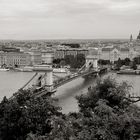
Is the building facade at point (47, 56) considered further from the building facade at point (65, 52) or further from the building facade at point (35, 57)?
the building facade at point (65, 52)

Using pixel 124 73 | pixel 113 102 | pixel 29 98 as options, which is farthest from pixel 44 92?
pixel 124 73

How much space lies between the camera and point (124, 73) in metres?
23.8

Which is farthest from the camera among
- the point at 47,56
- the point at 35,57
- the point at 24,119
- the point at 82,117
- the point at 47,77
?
the point at 47,56

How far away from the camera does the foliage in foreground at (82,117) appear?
3852 mm

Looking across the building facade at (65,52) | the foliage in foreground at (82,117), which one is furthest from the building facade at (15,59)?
the foliage in foreground at (82,117)

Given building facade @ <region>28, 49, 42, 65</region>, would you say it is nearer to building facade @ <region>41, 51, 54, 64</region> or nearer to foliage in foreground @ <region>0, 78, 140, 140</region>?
building facade @ <region>41, 51, 54, 64</region>

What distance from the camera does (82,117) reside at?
4332 millimetres

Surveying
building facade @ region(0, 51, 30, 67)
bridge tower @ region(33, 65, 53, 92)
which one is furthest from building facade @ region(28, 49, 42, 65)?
bridge tower @ region(33, 65, 53, 92)

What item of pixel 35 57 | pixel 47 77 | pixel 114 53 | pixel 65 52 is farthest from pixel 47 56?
pixel 47 77

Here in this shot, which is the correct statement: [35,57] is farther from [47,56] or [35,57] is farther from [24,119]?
[24,119]

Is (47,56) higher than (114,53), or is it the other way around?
(114,53)

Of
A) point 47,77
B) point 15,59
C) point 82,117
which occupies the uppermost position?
point 82,117

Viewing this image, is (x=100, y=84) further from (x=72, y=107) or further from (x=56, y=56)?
(x=56, y=56)

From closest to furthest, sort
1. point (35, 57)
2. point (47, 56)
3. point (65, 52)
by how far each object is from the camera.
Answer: point (35, 57)
point (47, 56)
point (65, 52)
